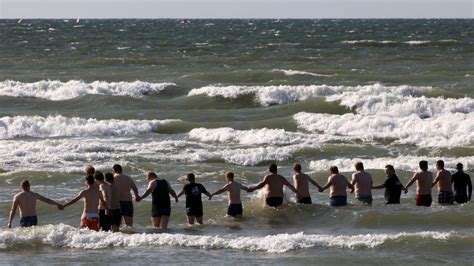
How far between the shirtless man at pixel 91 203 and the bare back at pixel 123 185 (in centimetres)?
56

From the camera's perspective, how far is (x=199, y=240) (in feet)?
49.9

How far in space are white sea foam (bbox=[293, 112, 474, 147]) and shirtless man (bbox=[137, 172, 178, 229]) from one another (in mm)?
11769

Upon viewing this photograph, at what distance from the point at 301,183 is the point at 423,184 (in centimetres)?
221

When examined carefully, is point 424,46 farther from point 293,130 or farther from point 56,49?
point 293,130

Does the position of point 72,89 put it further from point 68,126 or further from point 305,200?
point 305,200

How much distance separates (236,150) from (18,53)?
40.2 m

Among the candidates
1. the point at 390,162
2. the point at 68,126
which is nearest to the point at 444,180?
the point at 390,162

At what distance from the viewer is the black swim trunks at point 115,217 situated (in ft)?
52.5

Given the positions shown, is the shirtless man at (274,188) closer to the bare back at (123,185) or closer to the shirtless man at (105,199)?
the bare back at (123,185)

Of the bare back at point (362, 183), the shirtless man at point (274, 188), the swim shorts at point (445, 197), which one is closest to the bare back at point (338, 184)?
the bare back at point (362, 183)

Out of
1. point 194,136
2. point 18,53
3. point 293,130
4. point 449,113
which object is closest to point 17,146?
point 194,136

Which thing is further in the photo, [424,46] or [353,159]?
[424,46]

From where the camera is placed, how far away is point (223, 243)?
1508 centimetres

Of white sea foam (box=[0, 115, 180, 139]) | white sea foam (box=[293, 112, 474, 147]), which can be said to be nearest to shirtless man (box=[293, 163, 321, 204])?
white sea foam (box=[293, 112, 474, 147])
